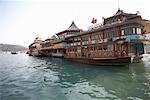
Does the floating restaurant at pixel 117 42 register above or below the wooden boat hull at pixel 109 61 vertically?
above

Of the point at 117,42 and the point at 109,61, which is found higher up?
the point at 117,42

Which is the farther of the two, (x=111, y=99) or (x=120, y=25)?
(x=120, y=25)

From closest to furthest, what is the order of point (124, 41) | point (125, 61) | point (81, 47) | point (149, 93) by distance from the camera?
point (149, 93) < point (125, 61) < point (124, 41) < point (81, 47)

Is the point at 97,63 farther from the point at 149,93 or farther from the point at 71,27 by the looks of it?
the point at 71,27

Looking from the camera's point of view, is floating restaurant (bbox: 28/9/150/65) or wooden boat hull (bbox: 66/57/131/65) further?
floating restaurant (bbox: 28/9/150/65)

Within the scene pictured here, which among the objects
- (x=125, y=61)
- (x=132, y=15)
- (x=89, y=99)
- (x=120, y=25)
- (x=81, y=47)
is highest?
(x=132, y=15)

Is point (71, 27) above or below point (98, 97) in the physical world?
above

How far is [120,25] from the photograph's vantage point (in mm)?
23719

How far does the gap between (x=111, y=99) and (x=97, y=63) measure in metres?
15.8

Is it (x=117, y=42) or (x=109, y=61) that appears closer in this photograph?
(x=109, y=61)

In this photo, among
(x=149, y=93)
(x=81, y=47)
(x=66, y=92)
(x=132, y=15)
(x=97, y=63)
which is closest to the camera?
(x=149, y=93)

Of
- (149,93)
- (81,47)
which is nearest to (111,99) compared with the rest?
(149,93)

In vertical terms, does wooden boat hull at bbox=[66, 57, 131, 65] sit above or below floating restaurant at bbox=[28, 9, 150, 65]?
below

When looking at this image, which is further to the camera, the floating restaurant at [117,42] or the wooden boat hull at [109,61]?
the floating restaurant at [117,42]
